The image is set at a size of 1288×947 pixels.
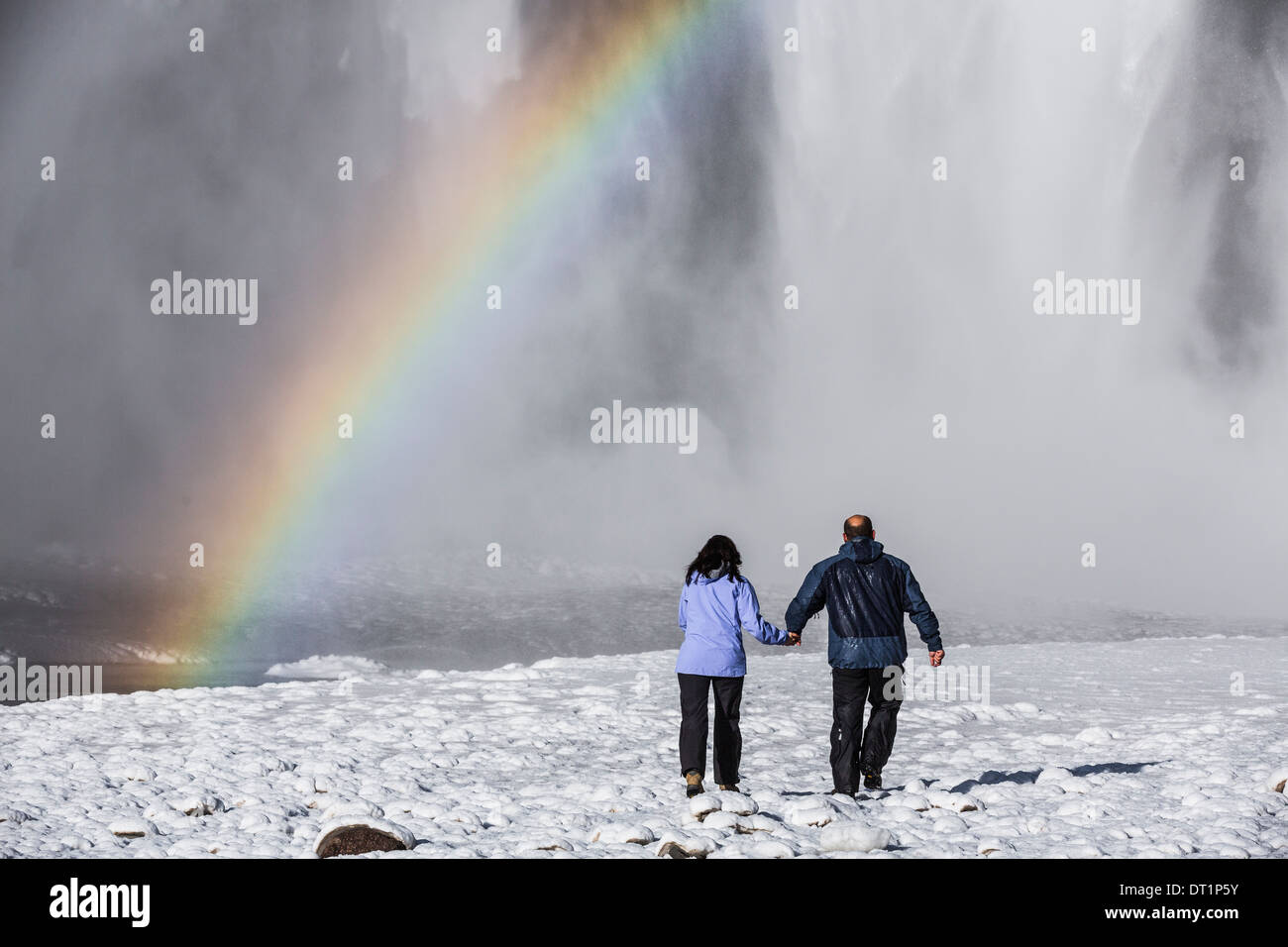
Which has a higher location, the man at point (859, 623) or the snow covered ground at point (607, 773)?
the man at point (859, 623)

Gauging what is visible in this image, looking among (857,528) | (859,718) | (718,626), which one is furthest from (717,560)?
(859,718)

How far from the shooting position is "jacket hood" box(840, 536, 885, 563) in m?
9.09

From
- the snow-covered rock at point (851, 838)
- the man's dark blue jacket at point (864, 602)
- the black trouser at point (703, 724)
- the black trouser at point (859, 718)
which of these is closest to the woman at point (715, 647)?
the black trouser at point (703, 724)

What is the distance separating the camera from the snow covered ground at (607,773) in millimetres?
7379

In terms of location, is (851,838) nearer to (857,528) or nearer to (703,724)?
(703,724)

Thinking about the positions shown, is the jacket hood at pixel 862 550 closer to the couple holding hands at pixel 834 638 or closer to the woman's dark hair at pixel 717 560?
the couple holding hands at pixel 834 638

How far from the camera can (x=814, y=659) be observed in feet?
87.9

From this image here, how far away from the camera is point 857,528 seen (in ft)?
29.8

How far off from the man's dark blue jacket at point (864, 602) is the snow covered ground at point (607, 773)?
3.44ft

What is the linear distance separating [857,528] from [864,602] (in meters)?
0.56

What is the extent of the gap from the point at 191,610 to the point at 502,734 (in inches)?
7870

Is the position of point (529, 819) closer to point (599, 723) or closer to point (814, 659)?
point (599, 723)
